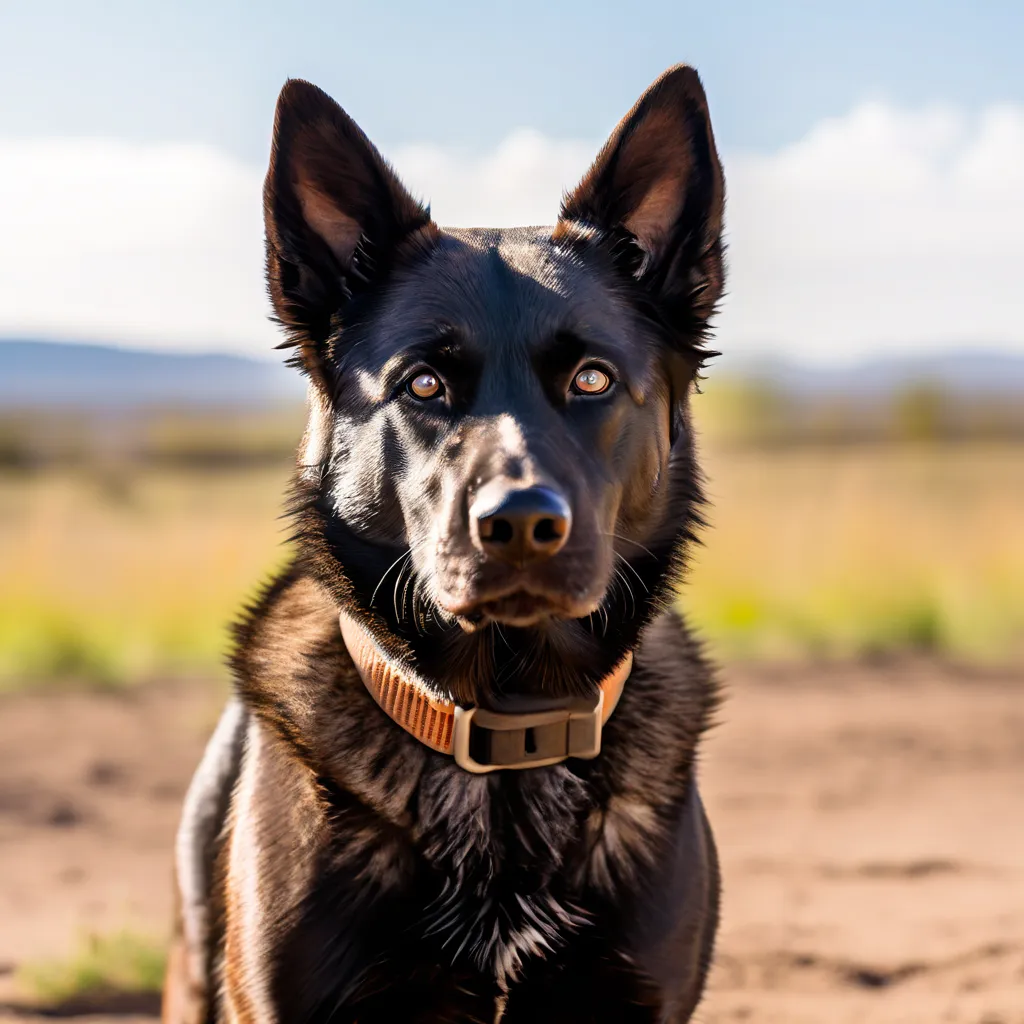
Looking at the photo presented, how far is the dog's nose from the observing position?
2037 millimetres

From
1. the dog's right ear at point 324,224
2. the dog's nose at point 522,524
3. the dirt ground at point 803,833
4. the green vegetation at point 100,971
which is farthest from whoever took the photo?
the dirt ground at point 803,833

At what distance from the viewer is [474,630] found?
91.9 inches

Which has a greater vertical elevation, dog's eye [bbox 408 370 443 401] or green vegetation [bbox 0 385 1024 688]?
dog's eye [bbox 408 370 443 401]

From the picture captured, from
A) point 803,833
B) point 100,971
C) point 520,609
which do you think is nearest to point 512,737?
point 520,609

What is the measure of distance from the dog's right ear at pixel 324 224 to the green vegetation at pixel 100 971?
2229mm

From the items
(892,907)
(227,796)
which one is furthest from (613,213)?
(892,907)

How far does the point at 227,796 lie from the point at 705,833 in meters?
1.08

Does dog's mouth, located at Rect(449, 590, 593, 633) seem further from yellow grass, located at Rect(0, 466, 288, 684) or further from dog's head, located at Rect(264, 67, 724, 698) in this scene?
yellow grass, located at Rect(0, 466, 288, 684)

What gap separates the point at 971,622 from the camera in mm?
8445

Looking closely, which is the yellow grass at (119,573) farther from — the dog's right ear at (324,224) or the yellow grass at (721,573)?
the dog's right ear at (324,224)

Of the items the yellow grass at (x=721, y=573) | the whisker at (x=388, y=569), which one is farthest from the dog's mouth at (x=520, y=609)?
the yellow grass at (x=721, y=573)

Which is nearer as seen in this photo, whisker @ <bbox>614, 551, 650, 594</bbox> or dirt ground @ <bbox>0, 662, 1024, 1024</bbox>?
whisker @ <bbox>614, 551, 650, 594</bbox>

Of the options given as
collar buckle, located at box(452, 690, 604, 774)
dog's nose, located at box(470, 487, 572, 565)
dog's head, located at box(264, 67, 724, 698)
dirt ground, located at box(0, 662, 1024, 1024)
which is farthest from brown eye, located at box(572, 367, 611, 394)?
dirt ground, located at box(0, 662, 1024, 1024)

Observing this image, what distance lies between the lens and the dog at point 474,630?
2.22 metres
